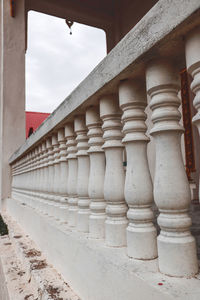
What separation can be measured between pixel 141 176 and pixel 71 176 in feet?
2.67

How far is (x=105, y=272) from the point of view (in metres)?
1.09

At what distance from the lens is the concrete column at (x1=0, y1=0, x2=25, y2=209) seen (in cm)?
567

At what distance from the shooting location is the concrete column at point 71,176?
175cm

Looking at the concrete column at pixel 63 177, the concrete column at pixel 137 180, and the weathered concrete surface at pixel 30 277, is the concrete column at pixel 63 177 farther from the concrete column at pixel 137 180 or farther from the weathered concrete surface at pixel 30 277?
the concrete column at pixel 137 180

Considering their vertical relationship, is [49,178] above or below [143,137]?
below

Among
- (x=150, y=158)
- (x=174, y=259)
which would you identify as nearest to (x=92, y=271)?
(x=174, y=259)

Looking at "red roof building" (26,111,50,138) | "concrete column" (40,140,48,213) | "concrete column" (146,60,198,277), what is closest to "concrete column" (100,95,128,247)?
"concrete column" (146,60,198,277)

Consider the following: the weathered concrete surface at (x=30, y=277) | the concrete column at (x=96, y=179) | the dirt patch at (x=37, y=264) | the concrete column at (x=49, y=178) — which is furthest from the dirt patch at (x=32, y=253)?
the concrete column at (x=96, y=179)

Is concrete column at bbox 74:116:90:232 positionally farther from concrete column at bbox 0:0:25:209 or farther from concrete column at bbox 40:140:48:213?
concrete column at bbox 0:0:25:209

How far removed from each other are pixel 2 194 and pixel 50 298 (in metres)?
4.55

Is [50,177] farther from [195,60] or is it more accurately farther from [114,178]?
[195,60]

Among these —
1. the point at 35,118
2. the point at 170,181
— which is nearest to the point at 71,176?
the point at 170,181

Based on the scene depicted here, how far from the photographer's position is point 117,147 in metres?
1.25

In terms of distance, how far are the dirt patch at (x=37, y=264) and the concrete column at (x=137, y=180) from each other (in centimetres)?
99
